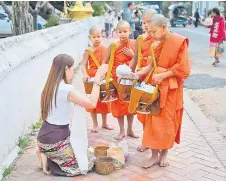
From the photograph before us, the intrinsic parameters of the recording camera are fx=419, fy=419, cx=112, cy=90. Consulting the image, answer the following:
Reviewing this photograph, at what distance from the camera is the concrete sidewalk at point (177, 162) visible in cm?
402

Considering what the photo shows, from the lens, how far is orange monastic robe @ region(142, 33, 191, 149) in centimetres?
393

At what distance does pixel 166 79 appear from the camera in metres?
4.03

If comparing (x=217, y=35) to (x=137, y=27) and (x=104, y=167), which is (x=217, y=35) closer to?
(x=137, y=27)

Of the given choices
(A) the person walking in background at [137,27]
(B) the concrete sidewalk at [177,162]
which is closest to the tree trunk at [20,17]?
(B) the concrete sidewalk at [177,162]

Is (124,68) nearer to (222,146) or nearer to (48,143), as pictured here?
(48,143)

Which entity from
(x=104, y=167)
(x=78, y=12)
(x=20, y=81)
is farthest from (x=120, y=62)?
(x=78, y=12)

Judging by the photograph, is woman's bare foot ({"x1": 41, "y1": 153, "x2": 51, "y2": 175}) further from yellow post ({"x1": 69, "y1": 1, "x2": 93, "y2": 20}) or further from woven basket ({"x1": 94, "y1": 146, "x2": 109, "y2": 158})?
yellow post ({"x1": 69, "y1": 1, "x2": 93, "y2": 20})

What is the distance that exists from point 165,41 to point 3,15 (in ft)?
54.8

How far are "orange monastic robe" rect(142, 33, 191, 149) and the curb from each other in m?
0.75

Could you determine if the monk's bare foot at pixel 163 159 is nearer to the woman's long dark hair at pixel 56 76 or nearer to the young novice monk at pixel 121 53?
the young novice monk at pixel 121 53

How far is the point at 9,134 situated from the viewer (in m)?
4.41

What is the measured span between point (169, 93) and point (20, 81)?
6.13 ft

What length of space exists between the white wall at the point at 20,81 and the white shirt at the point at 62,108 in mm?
550

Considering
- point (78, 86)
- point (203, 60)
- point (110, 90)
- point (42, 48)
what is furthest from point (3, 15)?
point (110, 90)
